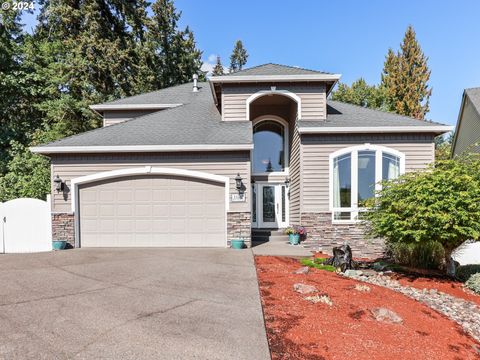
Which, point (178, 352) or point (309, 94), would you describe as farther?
point (309, 94)

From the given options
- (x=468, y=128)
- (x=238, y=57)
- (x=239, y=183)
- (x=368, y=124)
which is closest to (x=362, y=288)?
(x=239, y=183)

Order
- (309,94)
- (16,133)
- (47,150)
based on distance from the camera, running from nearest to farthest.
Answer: (47,150) < (309,94) < (16,133)

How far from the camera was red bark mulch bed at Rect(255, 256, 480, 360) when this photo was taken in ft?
11.2

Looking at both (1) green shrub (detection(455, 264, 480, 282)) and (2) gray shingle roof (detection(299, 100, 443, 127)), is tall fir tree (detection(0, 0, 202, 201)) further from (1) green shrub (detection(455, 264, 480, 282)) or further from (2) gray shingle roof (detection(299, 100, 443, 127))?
(1) green shrub (detection(455, 264, 480, 282))

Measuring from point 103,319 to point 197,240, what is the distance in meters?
5.96

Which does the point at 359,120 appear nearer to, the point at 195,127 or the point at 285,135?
the point at 285,135

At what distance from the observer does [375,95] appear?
29.6 metres

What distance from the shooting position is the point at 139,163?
1010cm

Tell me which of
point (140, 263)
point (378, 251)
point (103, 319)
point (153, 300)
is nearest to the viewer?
point (103, 319)

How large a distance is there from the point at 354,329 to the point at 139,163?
8159mm

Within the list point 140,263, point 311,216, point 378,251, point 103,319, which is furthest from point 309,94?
point 103,319

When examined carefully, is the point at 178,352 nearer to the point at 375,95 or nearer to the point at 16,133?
the point at 16,133

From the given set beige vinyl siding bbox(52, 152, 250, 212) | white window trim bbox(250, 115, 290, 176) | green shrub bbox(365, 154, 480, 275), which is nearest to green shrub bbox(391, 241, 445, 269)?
green shrub bbox(365, 154, 480, 275)

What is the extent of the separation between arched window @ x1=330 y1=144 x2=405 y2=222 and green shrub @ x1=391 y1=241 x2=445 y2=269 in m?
1.99
